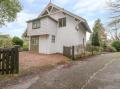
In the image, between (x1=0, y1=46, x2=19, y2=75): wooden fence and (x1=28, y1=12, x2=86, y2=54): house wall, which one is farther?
(x1=28, y1=12, x2=86, y2=54): house wall

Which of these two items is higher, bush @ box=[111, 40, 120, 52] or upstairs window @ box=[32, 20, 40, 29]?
upstairs window @ box=[32, 20, 40, 29]

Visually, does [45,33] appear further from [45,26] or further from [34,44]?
[34,44]

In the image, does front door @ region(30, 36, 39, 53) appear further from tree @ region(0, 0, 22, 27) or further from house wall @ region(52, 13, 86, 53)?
tree @ region(0, 0, 22, 27)

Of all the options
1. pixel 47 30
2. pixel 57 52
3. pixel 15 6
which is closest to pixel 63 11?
pixel 47 30

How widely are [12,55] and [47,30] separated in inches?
662

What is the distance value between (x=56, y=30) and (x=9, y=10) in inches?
361

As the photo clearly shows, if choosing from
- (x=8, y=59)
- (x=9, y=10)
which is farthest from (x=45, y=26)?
(x=8, y=59)

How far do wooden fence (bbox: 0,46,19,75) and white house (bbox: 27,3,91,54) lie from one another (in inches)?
656

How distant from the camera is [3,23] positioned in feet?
82.0

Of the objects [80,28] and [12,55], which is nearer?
[12,55]

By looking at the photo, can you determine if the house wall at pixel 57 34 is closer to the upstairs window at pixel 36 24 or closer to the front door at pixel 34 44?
the upstairs window at pixel 36 24

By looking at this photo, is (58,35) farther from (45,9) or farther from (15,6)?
(15,6)

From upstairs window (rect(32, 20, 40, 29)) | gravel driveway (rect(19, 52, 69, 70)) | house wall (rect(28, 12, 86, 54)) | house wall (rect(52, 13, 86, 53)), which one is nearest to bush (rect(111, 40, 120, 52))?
house wall (rect(28, 12, 86, 54))

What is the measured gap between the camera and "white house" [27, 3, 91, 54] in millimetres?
29578
